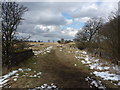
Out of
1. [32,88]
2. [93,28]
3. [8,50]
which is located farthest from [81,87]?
[93,28]

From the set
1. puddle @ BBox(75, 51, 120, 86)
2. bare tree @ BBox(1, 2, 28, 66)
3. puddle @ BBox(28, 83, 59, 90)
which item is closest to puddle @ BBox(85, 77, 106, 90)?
puddle @ BBox(75, 51, 120, 86)

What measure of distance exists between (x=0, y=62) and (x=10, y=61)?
0.95 metres

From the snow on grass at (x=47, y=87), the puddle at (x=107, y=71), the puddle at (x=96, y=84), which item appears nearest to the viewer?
the snow on grass at (x=47, y=87)

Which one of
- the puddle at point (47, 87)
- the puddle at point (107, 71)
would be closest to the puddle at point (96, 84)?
the puddle at point (107, 71)

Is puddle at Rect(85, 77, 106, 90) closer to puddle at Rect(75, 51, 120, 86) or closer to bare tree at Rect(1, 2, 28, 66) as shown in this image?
puddle at Rect(75, 51, 120, 86)

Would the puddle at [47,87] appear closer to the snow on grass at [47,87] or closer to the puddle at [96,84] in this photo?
the snow on grass at [47,87]

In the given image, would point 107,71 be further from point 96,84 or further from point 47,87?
point 47,87

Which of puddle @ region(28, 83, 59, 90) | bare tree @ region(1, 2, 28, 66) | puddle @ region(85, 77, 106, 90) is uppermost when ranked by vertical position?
bare tree @ region(1, 2, 28, 66)

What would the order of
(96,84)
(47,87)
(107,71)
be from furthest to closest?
(107,71), (96,84), (47,87)

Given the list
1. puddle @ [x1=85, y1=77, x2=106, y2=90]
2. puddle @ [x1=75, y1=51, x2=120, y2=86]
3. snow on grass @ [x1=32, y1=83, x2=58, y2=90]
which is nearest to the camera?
snow on grass @ [x1=32, y1=83, x2=58, y2=90]

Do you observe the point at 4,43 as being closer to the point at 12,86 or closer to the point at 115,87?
the point at 12,86

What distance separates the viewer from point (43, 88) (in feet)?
→ 20.3

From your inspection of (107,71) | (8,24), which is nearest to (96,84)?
Result: (107,71)

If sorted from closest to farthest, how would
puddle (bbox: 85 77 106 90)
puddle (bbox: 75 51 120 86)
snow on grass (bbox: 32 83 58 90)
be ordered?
snow on grass (bbox: 32 83 58 90), puddle (bbox: 85 77 106 90), puddle (bbox: 75 51 120 86)
